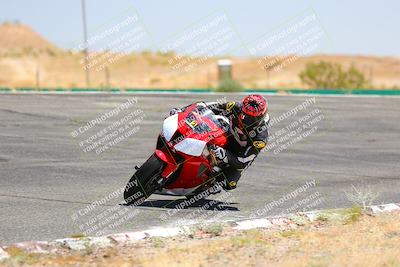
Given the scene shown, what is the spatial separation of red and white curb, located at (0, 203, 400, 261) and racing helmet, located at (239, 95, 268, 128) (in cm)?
122

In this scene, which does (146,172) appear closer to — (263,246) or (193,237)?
(193,237)

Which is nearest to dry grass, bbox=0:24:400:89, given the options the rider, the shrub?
the shrub

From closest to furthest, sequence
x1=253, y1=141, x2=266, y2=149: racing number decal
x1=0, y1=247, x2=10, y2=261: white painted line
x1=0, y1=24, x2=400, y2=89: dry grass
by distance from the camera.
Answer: x1=0, y1=247, x2=10, y2=261: white painted line, x1=253, y1=141, x2=266, y2=149: racing number decal, x1=0, y1=24, x2=400, y2=89: dry grass

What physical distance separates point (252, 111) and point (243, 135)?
34 centimetres

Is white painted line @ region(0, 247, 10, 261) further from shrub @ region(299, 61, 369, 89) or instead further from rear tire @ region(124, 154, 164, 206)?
shrub @ region(299, 61, 369, 89)

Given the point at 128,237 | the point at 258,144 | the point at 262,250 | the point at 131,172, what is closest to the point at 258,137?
the point at 258,144

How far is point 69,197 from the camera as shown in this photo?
388 inches

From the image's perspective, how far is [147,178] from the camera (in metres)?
8.88

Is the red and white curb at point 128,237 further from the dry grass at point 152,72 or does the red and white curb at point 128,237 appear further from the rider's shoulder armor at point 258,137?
the dry grass at point 152,72

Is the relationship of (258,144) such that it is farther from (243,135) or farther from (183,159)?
(183,159)

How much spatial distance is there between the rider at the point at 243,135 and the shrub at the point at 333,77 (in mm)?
40550

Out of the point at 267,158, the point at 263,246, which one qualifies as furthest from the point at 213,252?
the point at 267,158

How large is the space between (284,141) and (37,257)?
11.4 m

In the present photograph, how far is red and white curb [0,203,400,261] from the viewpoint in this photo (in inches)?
272
